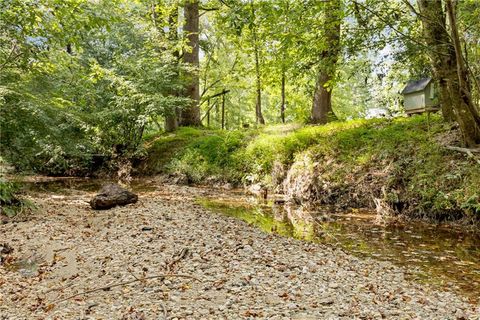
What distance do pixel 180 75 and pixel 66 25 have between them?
8.44 meters

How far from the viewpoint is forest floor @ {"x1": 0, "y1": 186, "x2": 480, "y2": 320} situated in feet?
11.8

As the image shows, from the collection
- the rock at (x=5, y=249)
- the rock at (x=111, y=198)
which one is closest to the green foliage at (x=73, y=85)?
the rock at (x=111, y=198)

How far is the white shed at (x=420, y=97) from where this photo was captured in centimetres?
1098

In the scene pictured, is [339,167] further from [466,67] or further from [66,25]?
[66,25]

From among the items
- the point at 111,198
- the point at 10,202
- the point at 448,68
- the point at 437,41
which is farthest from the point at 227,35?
the point at 10,202

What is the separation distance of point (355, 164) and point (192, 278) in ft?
21.6

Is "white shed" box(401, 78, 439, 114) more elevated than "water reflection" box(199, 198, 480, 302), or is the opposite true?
"white shed" box(401, 78, 439, 114)

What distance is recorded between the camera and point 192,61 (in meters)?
17.2

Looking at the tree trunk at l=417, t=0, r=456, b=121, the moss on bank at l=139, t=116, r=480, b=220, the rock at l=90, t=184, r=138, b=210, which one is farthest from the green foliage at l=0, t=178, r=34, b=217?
the tree trunk at l=417, t=0, r=456, b=121

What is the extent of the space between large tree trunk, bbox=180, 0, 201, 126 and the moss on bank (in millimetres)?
3237

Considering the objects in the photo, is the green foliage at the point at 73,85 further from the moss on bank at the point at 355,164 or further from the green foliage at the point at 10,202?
the moss on bank at the point at 355,164

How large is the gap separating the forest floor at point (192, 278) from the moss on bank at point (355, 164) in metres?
3.11

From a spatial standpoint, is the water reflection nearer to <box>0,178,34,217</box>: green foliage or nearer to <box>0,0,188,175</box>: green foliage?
<box>0,178,34,217</box>: green foliage

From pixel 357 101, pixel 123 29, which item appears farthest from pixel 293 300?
pixel 357 101
